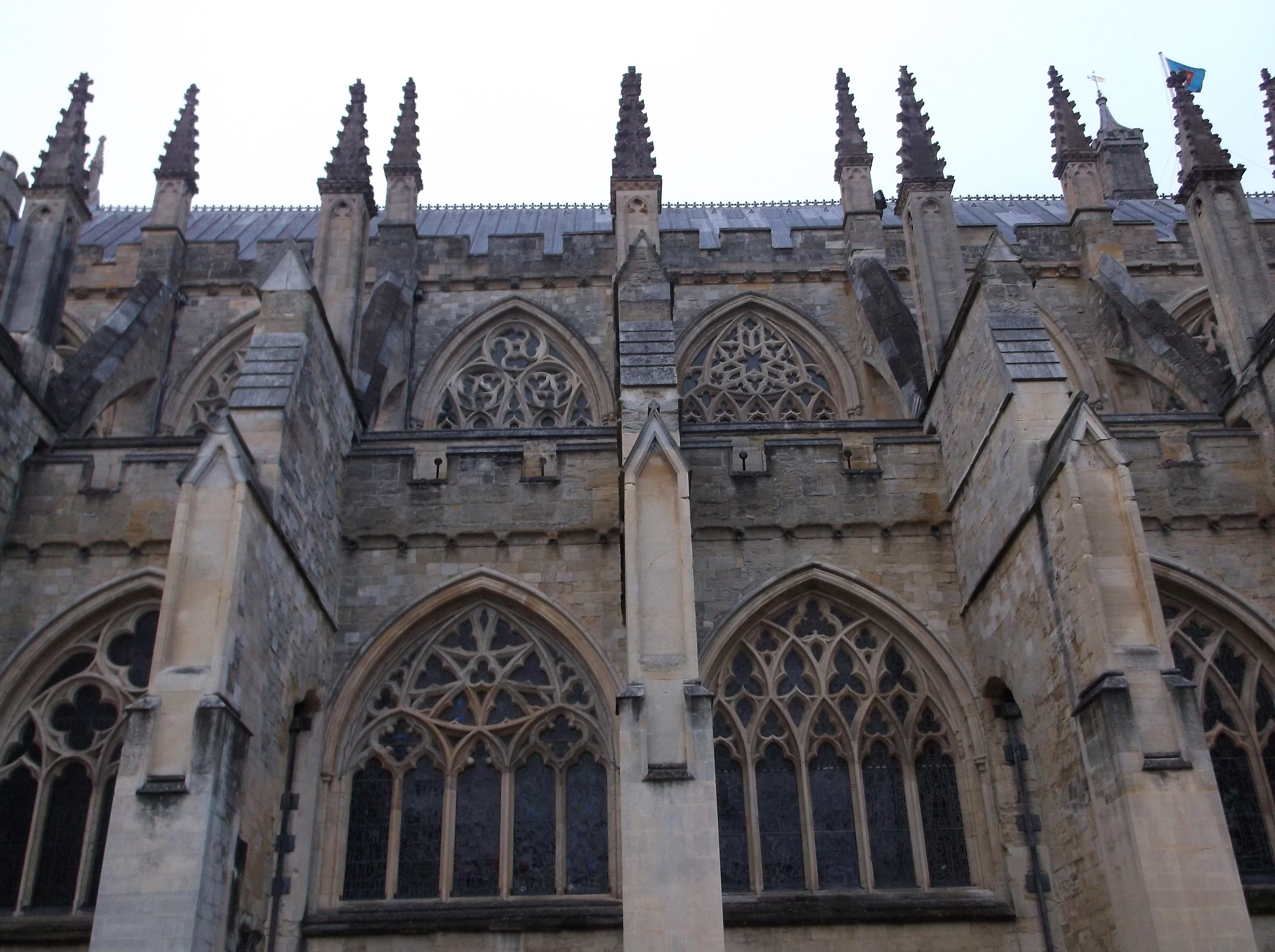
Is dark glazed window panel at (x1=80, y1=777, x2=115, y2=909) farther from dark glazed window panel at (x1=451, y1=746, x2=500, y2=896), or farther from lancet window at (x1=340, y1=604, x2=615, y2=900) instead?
dark glazed window panel at (x1=451, y1=746, x2=500, y2=896)

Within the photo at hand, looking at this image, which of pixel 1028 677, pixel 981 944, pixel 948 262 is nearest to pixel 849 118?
pixel 948 262

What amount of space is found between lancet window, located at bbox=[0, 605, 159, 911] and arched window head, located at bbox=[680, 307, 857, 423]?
8.52 metres

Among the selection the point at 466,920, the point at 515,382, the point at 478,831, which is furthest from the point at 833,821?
the point at 515,382

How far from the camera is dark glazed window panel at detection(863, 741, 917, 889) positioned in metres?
11.4

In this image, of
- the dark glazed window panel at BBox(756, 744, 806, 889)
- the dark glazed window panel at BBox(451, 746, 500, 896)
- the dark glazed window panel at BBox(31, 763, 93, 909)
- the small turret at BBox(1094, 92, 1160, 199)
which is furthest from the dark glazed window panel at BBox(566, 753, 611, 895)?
the small turret at BBox(1094, 92, 1160, 199)

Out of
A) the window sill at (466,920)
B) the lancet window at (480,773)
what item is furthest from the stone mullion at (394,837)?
the window sill at (466,920)

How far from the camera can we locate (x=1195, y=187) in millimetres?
15320

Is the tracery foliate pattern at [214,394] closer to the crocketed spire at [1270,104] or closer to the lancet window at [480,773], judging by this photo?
the lancet window at [480,773]

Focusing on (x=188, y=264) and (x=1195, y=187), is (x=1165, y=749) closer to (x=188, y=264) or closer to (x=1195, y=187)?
(x=1195, y=187)

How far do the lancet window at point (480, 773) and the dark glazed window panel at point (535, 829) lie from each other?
11 millimetres

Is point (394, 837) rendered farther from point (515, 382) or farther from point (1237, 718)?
point (515, 382)

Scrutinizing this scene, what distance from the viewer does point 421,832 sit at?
38.0 ft

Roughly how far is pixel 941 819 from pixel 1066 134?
1329cm

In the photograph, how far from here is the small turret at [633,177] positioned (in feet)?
57.6
